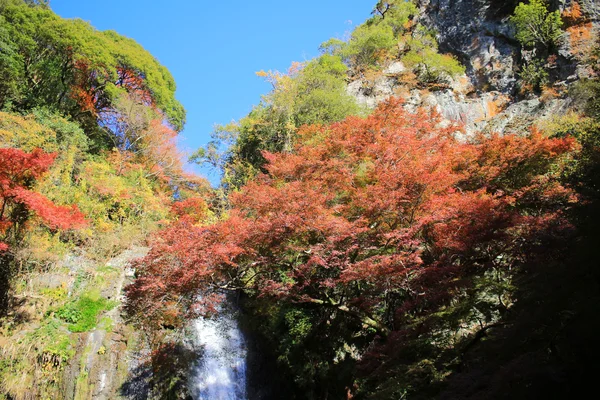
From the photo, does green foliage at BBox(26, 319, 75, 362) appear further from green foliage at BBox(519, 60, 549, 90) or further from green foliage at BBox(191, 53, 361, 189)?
green foliage at BBox(519, 60, 549, 90)

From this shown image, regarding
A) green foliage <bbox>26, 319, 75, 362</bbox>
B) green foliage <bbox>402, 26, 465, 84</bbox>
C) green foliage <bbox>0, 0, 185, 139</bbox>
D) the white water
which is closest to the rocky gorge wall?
green foliage <bbox>402, 26, 465, 84</bbox>

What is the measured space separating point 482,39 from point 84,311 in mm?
26561

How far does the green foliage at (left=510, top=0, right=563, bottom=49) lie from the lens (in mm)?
20016

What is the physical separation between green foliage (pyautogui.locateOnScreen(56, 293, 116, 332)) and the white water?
292 centimetres

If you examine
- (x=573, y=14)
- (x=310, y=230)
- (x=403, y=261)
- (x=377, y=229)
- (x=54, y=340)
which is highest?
(x=573, y=14)

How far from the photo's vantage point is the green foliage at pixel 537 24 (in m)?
20.0

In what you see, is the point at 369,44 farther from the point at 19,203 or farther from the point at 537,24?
the point at 19,203

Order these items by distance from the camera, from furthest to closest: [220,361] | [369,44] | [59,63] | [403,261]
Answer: [369,44] → [59,63] → [220,361] → [403,261]

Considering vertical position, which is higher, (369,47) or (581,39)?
(369,47)

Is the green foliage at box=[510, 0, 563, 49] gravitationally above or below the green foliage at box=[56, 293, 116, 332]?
above

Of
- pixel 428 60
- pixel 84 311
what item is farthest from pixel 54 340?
pixel 428 60

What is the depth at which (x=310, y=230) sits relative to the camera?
8422mm

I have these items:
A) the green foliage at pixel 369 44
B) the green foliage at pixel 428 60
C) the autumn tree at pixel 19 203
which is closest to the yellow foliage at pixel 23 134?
the autumn tree at pixel 19 203

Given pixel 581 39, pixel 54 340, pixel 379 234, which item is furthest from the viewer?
pixel 581 39
